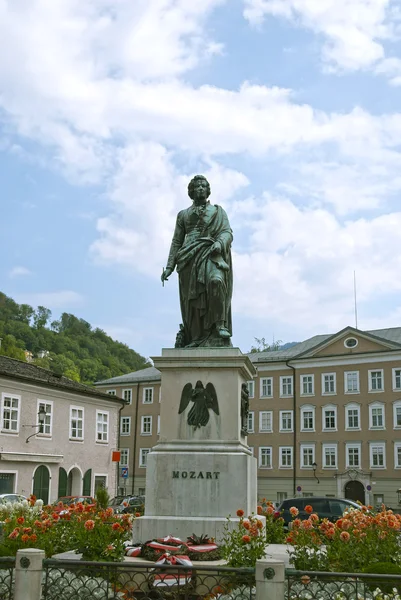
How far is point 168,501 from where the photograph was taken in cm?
962

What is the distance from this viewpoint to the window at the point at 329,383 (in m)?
55.4

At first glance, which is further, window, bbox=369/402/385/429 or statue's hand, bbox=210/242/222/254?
window, bbox=369/402/385/429

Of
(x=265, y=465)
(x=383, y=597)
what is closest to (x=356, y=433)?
(x=265, y=465)

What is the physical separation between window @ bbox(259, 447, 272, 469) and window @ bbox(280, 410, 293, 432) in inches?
83.6

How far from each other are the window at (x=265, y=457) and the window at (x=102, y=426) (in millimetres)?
15717

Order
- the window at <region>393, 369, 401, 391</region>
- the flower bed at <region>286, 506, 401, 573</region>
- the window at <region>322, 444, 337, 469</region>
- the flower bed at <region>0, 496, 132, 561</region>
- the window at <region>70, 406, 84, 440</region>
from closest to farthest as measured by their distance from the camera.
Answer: the flower bed at <region>286, 506, 401, 573</region>, the flower bed at <region>0, 496, 132, 561</region>, the window at <region>70, 406, 84, 440</region>, the window at <region>393, 369, 401, 391</region>, the window at <region>322, 444, 337, 469</region>

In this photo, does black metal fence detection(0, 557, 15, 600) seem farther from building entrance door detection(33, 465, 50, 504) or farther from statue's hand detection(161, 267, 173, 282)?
building entrance door detection(33, 465, 50, 504)

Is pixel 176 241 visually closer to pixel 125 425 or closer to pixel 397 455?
pixel 397 455

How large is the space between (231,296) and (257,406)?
159 ft

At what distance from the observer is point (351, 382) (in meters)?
54.5

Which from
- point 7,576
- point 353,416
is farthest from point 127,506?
point 353,416

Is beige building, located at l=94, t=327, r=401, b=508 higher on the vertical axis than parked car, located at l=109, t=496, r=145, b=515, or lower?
higher

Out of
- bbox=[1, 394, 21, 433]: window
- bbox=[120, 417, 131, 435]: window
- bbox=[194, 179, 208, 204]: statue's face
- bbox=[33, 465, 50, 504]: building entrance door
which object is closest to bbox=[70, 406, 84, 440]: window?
bbox=[33, 465, 50, 504]: building entrance door

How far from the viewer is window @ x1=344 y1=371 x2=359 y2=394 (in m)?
54.2
